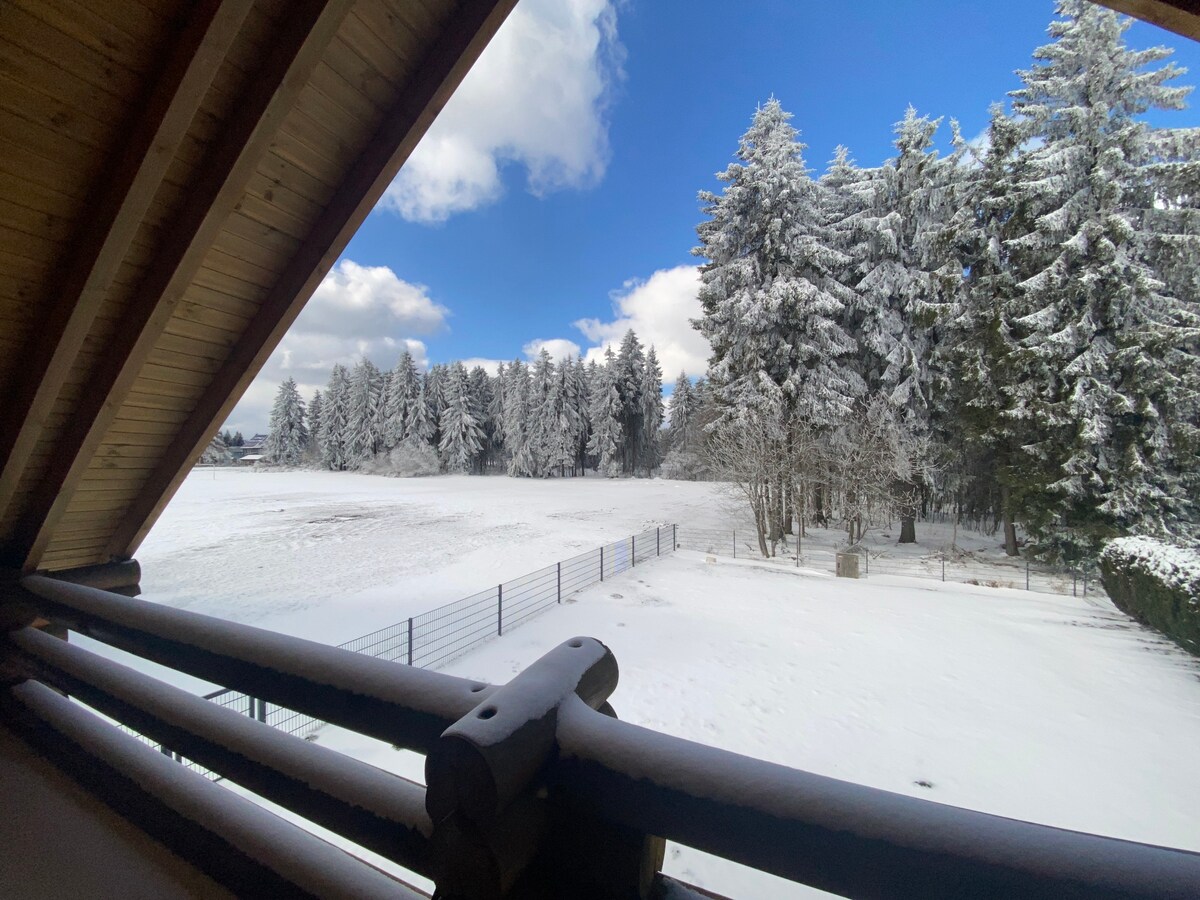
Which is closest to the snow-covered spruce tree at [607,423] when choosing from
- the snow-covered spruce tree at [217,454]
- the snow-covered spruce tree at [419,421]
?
the snow-covered spruce tree at [419,421]

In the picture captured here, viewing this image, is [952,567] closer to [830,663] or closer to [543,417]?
[830,663]

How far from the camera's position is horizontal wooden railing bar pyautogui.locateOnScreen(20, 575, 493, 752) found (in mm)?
887


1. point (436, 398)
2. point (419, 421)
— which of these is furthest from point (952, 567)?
point (436, 398)

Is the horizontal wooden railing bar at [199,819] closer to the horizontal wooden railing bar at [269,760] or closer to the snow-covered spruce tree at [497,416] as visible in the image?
the horizontal wooden railing bar at [269,760]

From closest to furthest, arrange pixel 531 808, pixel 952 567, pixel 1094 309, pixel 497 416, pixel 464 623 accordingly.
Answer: pixel 531 808, pixel 464 623, pixel 1094 309, pixel 952 567, pixel 497 416

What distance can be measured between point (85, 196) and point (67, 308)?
1.51 feet

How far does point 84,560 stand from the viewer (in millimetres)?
3295

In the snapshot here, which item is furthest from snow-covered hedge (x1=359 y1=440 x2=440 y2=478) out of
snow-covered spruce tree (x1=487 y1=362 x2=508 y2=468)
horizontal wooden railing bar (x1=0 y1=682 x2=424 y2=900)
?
horizontal wooden railing bar (x1=0 y1=682 x2=424 y2=900)

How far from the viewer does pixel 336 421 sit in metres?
40.9

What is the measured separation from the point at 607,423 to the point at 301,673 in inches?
1360

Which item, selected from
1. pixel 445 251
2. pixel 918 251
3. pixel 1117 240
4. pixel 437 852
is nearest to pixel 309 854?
pixel 437 852

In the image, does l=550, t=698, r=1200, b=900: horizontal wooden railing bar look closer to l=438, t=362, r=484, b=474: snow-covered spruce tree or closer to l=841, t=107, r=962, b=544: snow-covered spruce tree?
l=841, t=107, r=962, b=544: snow-covered spruce tree

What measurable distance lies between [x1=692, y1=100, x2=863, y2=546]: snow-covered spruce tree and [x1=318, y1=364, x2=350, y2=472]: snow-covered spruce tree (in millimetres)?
A: 35822

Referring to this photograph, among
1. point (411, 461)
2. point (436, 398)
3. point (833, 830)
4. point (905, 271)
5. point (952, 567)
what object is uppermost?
point (905, 271)
